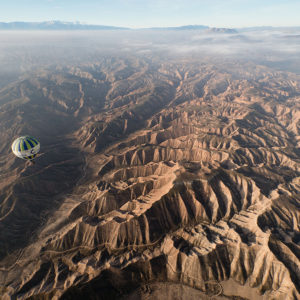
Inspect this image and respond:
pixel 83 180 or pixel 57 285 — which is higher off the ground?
pixel 57 285

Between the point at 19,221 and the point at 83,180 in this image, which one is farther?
the point at 83,180

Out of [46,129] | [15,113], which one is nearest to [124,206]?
[46,129]

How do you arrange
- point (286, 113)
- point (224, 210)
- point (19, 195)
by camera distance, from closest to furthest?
point (224, 210)
point (19, 195)
point (286, 113)

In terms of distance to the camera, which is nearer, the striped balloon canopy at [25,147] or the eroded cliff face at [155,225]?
the eroded cliff face at [155,225]

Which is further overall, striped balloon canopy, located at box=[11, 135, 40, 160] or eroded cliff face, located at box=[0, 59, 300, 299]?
striped balloon canopy, located at box=[11, 135, 40, 160]

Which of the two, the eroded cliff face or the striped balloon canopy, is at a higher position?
the striped balloon canopy

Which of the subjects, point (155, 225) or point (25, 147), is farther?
point (25, 147)

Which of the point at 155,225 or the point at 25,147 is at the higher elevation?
the point at 25,147

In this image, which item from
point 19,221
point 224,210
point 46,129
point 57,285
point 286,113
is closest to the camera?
point 57,285

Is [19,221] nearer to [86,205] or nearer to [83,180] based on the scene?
[86,205]

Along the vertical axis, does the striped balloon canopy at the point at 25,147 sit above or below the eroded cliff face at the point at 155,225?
above

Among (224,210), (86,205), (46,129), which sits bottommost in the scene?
(46,129)
